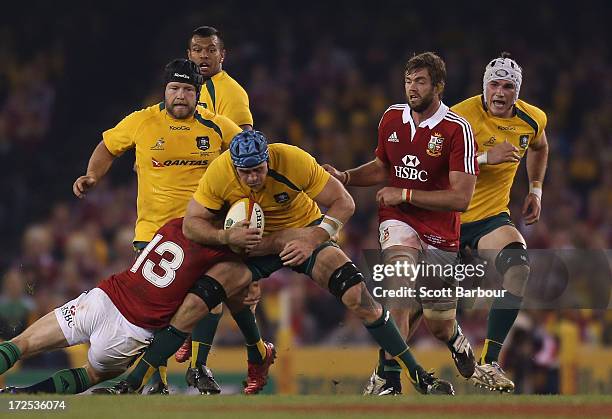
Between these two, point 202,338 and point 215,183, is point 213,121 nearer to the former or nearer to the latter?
point 215,183

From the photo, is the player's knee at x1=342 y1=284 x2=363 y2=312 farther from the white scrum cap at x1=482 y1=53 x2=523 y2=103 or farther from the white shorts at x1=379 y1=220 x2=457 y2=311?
the white scrum cap at x1=482 y1=53 x2=523 y2=103

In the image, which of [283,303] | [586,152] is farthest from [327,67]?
[283,303]

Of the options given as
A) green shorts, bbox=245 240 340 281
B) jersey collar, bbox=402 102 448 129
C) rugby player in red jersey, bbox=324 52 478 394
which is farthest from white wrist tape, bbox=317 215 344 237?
jersey collar, bbox=402 102 448 129

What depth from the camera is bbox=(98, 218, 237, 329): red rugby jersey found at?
8.82m

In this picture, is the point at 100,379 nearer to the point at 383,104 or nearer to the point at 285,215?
the point at 285,215

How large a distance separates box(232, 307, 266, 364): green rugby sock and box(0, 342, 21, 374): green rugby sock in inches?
67.3

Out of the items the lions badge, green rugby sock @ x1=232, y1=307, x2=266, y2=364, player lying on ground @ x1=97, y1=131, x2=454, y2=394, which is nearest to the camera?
player lying on ground @ x1=97, y1=131, x2=454, y2=394

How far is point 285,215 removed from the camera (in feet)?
29.8

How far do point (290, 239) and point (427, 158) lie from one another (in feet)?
3.84

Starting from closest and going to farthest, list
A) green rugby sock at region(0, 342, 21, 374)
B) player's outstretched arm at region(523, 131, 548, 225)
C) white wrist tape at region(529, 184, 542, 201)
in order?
1. green rugby sock at region(0, 342, 21, 374)
2. player's outstretched arm at region(523, 131, 548, 225)
3. white wrist tape at region(529, 184, 542, 201)

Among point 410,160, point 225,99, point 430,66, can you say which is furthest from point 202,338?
point 430,66

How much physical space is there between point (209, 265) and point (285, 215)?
0.61m

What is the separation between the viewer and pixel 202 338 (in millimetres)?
9758

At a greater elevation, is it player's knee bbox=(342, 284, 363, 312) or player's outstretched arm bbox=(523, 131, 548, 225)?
player's outstretched arm bbox=(523, 131, 548, 225)
